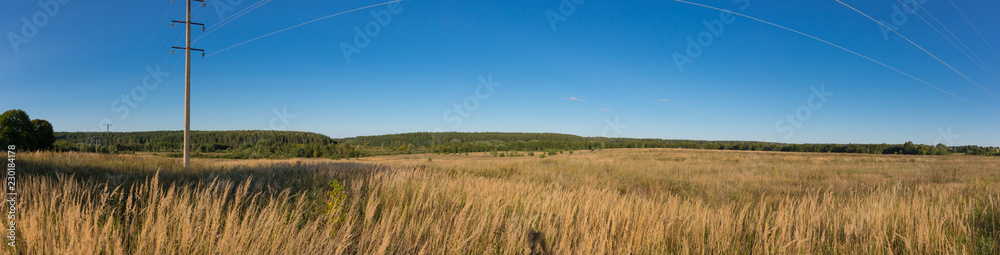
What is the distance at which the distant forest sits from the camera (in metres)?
63.6

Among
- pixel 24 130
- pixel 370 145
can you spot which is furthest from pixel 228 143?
pixel 24 130

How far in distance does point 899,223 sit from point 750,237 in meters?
2.74

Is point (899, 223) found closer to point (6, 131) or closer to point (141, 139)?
point (6, 131)

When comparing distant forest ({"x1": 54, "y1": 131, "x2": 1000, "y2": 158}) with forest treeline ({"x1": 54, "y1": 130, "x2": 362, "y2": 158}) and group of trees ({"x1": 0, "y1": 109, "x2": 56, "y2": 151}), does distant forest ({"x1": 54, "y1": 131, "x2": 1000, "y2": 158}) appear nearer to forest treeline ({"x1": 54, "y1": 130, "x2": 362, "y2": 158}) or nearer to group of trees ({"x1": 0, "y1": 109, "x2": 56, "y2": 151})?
forest treeline ({"x1": 54, "y1": 130, "x2": 362, "y2": 158})

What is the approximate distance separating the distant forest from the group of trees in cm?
639

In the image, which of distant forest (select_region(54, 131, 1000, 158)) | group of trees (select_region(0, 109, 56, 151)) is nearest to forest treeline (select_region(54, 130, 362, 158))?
distant forest (select_region(54, 131, 1000, 158))

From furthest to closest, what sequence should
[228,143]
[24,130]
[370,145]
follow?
[370,145], [228,143], [24,130]

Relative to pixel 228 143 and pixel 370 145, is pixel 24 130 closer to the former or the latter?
pixel 228 143

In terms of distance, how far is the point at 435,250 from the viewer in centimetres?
312

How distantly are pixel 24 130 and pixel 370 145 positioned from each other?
119178mm

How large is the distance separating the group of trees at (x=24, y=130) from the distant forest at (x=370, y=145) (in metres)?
6.39

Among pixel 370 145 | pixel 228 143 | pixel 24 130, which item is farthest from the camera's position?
pixel 370 145

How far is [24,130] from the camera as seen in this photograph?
4444 centimetres

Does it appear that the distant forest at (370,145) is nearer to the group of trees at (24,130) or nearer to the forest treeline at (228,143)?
the forest treeline at (228,143)
